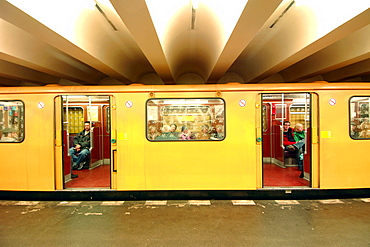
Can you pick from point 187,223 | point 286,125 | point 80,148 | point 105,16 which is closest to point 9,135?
point 80,148

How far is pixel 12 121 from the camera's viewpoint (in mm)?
3643

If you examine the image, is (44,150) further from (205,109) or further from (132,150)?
(205,109)

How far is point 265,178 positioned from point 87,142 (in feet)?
15.8

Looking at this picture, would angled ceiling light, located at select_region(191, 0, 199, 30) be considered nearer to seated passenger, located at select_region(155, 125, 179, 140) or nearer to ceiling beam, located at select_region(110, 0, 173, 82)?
ceiling beam, located at select_region(110, 0, 173, 82)

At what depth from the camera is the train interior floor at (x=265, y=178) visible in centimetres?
405

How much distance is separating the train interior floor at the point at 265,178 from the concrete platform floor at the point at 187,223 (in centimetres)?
52

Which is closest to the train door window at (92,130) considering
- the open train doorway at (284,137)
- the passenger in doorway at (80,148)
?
the passenger in doorway at (80,148)

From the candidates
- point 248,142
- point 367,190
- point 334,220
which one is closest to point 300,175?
point 367,190

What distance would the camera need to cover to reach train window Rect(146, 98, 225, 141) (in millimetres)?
3637

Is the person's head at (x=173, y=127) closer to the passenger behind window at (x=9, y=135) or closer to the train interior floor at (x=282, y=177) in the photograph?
the train interior floor at (x=282, y=177)

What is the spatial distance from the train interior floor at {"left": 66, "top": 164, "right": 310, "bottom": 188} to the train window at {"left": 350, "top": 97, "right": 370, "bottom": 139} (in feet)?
4.50

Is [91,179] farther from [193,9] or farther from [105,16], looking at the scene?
[193,9]

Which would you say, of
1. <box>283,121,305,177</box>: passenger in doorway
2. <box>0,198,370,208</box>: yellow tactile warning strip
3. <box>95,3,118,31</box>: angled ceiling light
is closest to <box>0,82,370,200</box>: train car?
<box>0,198,370,208</box>: yellow tactile warning strip

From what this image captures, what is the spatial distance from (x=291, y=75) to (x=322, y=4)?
3.67m
